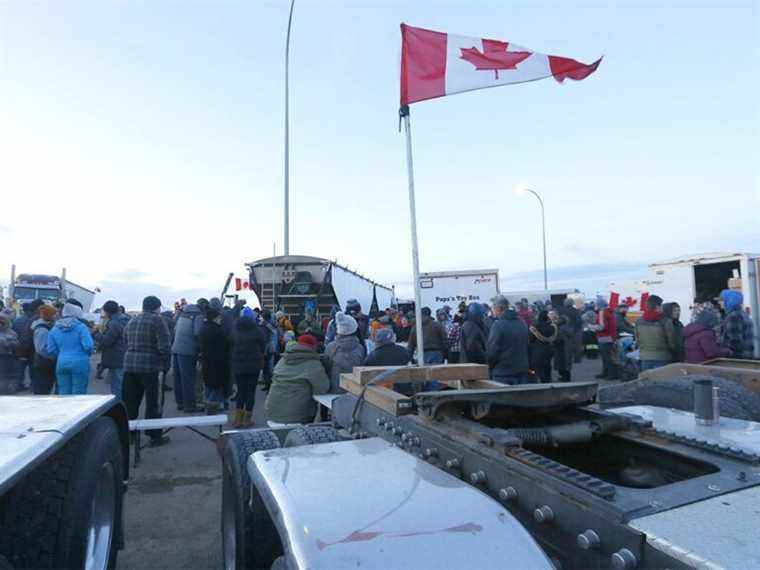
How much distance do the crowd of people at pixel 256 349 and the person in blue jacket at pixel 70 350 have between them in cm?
1

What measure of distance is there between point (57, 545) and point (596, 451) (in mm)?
2516

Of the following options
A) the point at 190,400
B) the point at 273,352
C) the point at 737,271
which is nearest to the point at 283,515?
the point at 190,400

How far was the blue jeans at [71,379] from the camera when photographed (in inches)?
251

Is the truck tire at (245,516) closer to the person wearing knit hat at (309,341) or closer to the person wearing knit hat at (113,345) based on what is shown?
the person wearing knit hat at (309,341)

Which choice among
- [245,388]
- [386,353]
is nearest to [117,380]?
[245,388]

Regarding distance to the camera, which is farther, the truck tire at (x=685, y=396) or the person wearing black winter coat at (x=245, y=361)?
the person wearing black winter coat at (x=245, y=361)

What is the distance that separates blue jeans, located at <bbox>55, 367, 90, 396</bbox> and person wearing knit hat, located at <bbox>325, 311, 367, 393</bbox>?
318cm

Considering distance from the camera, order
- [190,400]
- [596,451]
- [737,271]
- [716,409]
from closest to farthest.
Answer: [716,409] < [596,451] < [190,400] < [737,271]

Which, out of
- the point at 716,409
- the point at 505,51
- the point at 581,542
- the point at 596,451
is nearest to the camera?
the point at 581,542

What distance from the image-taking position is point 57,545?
86.6 inches

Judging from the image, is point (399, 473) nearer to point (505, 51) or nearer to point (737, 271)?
point (505, 51)

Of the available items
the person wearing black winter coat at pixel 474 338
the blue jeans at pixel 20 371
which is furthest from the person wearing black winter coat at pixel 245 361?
the blue jeans at pixel 20 371

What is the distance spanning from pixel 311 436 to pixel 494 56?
4.31 meters

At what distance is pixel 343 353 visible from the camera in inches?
237
